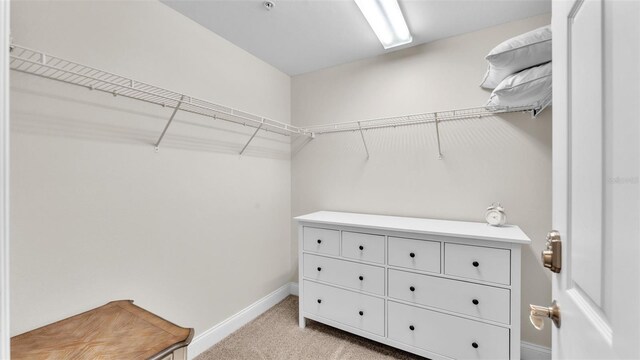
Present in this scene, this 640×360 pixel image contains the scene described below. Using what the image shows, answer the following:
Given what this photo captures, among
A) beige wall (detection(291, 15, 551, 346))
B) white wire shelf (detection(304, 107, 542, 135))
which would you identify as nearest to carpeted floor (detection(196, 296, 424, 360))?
beige wall (detection(291, 15, 551, 346))

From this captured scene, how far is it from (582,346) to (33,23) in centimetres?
212

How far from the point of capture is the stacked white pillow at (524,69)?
4.46 feet

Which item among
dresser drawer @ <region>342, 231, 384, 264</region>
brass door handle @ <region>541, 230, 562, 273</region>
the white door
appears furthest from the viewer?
dresser drawer @ <region>342, 231, 384, 264</region>

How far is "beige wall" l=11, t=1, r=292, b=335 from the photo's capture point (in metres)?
1.09

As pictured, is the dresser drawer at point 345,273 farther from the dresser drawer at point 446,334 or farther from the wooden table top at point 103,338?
→ the wooden table top at point 103,338

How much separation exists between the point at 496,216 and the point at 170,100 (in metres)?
2.24

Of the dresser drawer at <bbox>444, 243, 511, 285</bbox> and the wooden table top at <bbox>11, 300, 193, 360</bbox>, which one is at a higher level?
the dresser drawer at <bbox>444, 243, 511, 285</bbox>

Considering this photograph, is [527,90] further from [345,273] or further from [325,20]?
[345,273]

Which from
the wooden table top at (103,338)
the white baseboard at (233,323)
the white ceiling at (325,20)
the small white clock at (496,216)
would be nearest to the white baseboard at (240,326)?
the white baseboard at (233,323)

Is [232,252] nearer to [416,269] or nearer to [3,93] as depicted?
[416,269]

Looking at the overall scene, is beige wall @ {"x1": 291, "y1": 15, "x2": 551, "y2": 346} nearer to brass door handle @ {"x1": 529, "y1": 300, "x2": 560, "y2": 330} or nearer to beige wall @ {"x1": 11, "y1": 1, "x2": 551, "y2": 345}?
beige wall @ {"x1": 11, "y1": 1, "x2": 551, "y2": 345}

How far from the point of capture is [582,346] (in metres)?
0.52

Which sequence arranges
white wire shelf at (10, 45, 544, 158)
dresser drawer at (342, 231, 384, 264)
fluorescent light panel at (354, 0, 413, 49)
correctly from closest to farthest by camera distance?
white wire shelf at (10, 45, 544, 158)
fluorescent light panel at (354, 0, 413, 49)
dresser drawer at (342, 231, 384, 264)

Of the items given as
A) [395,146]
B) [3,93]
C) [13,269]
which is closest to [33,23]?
[13,269]
